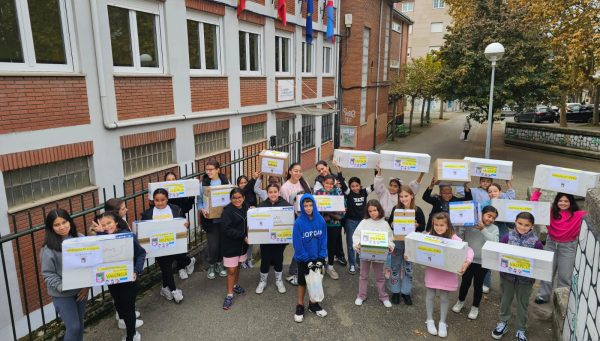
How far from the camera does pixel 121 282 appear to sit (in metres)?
4.02

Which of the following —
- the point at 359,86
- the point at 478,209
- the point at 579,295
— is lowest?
the point at 579,295

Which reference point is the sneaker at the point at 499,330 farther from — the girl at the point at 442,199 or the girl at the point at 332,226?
the girl at the point at 332,226

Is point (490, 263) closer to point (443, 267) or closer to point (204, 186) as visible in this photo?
point (443, 267)

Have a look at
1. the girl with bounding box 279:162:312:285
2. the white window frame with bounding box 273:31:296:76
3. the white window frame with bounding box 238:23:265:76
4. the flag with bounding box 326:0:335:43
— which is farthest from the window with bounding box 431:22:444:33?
the girl with bounding box 279:162:312:285

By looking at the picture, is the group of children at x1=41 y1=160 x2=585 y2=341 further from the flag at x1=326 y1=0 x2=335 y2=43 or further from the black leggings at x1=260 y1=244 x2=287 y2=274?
the flag at x1=326 y1=0 x2=335 y2=43

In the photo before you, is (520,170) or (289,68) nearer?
(289,68)

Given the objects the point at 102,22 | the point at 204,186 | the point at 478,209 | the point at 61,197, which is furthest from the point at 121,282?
the point at 102,22

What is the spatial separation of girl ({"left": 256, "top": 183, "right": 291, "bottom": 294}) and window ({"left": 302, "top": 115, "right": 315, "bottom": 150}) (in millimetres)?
10596

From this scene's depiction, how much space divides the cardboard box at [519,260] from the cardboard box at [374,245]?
112 cm

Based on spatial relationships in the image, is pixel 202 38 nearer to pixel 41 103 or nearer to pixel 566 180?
pixel 41 103

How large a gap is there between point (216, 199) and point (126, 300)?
5.75ft

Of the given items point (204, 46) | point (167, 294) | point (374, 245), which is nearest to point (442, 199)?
point (374, 245)

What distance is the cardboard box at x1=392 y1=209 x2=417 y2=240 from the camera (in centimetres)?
512

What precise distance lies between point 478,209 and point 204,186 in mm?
3919
